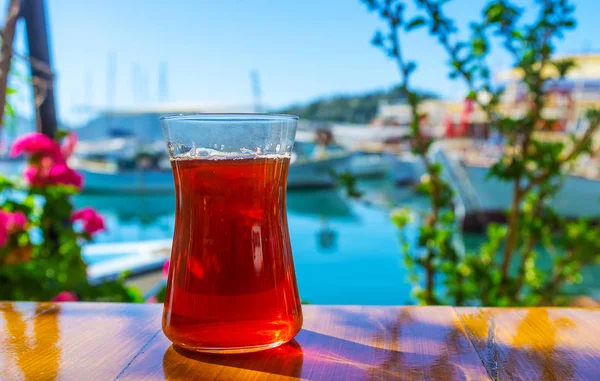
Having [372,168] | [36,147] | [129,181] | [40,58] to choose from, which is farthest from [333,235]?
[372,168]

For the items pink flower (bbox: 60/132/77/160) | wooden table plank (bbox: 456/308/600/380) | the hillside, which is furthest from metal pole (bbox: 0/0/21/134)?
the hillside

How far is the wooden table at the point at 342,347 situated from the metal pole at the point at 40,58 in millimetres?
2415

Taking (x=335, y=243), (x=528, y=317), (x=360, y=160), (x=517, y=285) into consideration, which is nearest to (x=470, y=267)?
(x=517, y=285)

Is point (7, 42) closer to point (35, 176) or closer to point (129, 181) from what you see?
point (35, 176)

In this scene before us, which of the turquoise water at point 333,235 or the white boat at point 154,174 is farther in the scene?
the white boat at point 154,174

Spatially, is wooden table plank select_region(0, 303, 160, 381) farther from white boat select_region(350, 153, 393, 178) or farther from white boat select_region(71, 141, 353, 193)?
white boat select_region(350, 153, 393, 178)

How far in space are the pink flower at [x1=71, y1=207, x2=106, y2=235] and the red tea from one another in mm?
2418

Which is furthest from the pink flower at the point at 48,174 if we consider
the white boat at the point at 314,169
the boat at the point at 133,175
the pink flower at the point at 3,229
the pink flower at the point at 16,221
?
the white boat at the point at 314,169

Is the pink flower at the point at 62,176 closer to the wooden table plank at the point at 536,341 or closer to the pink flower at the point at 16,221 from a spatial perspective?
the pink flower at the point at 16,221

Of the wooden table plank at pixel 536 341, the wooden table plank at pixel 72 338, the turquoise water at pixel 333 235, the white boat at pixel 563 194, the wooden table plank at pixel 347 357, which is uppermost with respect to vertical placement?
the wooden table plank at pixel 72 338

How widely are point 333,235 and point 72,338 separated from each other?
946 centimetres

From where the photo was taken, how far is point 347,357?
20.6 inches

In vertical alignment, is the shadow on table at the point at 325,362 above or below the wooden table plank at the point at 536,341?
above

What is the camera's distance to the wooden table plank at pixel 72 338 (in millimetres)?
495
